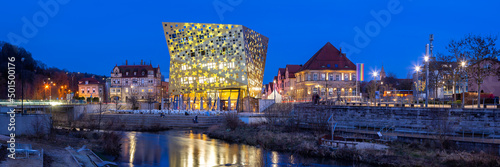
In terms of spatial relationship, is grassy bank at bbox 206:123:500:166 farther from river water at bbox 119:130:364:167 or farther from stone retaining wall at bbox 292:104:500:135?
stone retaining wall at bbox 292:104:500:135

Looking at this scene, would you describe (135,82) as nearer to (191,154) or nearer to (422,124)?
(191,154)

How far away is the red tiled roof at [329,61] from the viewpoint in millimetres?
74125

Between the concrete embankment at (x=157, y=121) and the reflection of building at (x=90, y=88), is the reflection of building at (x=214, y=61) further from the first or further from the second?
the reflection of building at (x=90, y=88)

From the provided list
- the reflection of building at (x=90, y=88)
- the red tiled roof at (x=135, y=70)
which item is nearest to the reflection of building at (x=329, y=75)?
the red tiled roof at (x=135, y=70)

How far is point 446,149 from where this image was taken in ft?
78.5

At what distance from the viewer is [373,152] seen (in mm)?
24734

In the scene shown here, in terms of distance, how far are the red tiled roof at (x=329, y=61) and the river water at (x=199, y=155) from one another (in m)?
41.7

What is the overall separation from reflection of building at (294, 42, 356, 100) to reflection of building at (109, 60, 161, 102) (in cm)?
Answer: 4075

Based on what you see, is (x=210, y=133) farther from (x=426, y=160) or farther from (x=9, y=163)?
(x=9, y=163)

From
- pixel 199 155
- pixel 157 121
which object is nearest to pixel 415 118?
pixel 199 155

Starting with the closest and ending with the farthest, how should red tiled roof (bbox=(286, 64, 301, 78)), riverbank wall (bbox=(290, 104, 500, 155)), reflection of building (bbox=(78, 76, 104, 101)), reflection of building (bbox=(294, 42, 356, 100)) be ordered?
1. riverbank wall (bbox=(290, 104, 500, 155))
2. reflection of building (bbox=(294, 42, 356, 100))
3. red tiled roof (bbox=(286, 64, 301, 78))
4. reflection of building (bbox=(78, 76, 104, 101))

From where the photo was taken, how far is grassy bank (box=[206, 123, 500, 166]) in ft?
70.7

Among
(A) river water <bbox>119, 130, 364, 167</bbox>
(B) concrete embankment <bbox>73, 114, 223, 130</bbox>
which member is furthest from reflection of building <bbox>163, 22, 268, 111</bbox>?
(A) river water <bbox>119, 130, 364, 167</bbox>

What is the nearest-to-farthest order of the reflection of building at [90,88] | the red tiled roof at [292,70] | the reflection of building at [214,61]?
the reflection of building at [214,61] → the red tiled roof at [292,70] → the reflection of building at [90,88]
